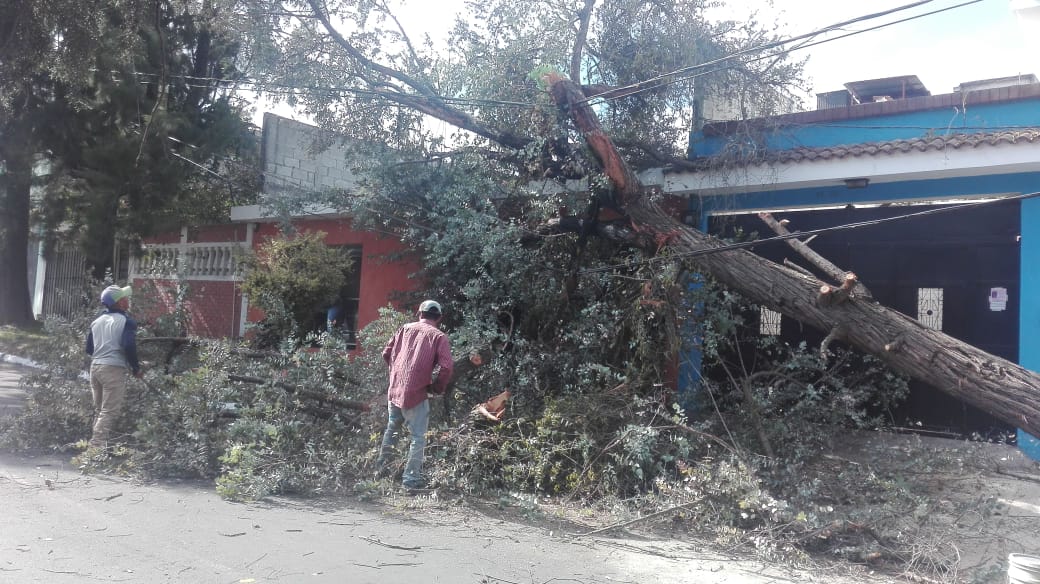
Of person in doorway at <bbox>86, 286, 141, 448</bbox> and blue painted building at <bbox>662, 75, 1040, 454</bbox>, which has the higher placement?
blue painted building at <bbox>662, 75, 1040, 454</bbox>

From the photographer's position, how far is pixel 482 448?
7.16m

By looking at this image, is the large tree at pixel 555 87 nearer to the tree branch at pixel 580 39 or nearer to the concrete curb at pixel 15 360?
the tree branch at pixel 580 39

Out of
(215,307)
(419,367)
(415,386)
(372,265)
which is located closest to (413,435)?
(415,386)

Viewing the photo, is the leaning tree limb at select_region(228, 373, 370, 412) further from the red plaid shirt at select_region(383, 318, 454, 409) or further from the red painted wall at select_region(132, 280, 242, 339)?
the red painted wall at select_region(132, 280, 242, 339)

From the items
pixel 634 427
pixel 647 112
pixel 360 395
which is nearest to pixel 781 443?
pixel 634 427

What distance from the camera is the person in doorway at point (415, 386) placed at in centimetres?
678

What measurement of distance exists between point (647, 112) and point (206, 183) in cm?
989

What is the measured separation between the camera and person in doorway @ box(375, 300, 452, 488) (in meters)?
6.78

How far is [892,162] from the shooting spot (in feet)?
28.4

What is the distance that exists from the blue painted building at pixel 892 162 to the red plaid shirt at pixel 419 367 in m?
4.59

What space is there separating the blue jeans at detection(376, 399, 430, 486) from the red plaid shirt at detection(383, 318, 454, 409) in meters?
0.08

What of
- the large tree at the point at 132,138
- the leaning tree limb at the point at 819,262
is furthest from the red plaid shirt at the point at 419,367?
the large tree at the point at 132,138

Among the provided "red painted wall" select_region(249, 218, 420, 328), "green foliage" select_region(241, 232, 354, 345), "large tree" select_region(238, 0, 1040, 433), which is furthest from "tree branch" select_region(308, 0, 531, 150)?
"green foliage" select_region(241, 232, 354, 345)

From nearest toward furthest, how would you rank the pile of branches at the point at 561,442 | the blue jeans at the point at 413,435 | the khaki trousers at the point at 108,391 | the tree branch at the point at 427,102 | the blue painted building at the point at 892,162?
the pile of branches at the point at 561,442 < the blue jeans at the point at 413,435 < the khaki trousers at the point at 108,391 < the blue painted building at the point at 892,162 < the tree branch at the point at 427,102
